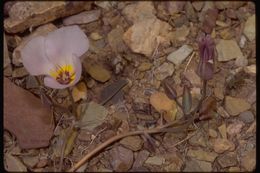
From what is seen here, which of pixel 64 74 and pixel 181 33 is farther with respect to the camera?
pixel 181 33

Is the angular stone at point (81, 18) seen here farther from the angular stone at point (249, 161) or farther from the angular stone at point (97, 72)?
the angular stone at point (249, 161)

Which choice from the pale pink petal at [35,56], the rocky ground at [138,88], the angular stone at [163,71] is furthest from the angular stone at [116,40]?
the pale pink petal at [35,56]

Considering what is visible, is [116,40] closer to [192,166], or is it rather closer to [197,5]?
[197,5]

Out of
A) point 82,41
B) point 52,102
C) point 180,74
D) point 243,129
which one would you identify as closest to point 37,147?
point 52,102

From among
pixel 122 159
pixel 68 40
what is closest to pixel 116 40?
pixel 68 40

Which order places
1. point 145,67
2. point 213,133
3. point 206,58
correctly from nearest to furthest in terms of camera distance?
point 206,58, point 213,133, point 145,67

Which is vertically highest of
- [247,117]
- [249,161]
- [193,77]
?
[193,77]
